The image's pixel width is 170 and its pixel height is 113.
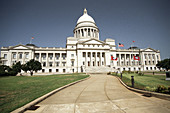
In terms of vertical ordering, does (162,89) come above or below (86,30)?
below

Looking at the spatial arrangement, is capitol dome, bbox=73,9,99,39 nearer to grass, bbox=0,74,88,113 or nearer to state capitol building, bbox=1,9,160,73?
state capitol building, bbox=1,9,160,73

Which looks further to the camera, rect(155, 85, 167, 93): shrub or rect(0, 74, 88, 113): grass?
rect(155, 85, 167, 93): shrub

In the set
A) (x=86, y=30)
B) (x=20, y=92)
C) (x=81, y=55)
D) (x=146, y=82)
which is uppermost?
(x=86, y=30)

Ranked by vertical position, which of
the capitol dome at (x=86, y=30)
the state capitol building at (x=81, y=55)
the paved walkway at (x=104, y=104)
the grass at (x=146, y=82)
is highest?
the capitol dome at (x=86, y=30)

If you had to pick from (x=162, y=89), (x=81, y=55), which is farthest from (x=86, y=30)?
(x=162, y=89)

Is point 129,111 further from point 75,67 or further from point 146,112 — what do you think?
point 75,67

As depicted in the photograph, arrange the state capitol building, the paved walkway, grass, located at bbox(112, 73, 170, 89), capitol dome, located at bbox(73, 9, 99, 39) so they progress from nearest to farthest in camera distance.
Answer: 1. the paved walkway
2. grass, located at bbox(112, 73, 170, 89)
3. the state capitol building
4. capitol dome, located at bbox(73, 9, 99, 39)

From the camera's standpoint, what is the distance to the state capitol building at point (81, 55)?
56347mm

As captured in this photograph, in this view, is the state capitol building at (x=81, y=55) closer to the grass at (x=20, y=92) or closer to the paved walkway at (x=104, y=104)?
the grass at (x=20, y=92)

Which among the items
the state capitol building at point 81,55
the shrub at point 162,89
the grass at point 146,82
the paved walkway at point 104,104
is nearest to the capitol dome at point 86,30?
the state capitol building at point 81,55

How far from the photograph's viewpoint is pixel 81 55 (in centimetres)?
5597

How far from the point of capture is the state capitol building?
185 ft

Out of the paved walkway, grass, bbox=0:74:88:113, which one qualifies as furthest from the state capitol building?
the paved walkway

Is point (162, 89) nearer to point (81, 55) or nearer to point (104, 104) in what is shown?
point (104, 104)
